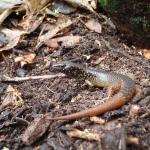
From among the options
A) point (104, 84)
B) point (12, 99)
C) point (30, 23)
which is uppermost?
point (30, 23)

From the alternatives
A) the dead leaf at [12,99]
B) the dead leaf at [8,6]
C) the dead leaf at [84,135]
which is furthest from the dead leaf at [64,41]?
the dead leaf at [84,135]

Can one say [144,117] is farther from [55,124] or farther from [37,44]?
[37,44]

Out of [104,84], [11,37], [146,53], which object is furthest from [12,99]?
[146,53]

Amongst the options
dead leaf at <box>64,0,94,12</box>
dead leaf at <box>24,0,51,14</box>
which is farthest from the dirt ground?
dead leaf at <box>24,0,51,14</box>

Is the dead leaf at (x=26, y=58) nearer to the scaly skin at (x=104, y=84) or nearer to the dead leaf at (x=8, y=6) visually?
the scaly skin at (x=104, y=84)

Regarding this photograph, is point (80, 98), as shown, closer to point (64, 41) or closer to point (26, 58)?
point (26, 58)

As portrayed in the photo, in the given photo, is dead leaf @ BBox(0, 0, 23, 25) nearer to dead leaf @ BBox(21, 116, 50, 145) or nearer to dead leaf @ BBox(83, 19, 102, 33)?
dead leaf @ BBox(83, 19, 102, 33)
